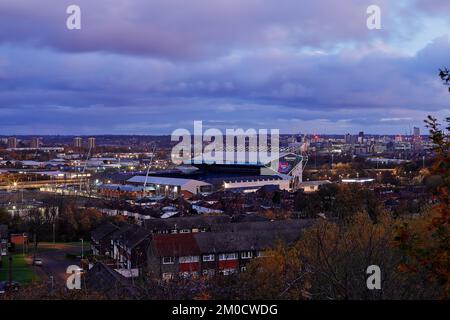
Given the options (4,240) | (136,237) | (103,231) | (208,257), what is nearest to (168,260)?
(208,257)

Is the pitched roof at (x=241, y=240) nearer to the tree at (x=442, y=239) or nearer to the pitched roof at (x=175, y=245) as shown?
the pitched roof at (x=175, y=245)

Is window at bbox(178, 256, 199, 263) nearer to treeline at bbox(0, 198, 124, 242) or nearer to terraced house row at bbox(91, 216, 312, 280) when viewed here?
terraced house row at bbox(91, 216, 312, 280)

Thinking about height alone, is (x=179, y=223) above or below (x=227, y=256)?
above

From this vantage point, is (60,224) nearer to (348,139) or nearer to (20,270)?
(20,270)

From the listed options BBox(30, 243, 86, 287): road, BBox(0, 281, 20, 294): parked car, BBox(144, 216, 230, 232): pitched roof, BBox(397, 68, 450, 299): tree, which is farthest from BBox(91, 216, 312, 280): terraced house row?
BBox(397, 68, 450, 299): tree

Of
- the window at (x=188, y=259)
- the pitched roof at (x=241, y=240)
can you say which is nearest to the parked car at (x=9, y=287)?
the window at (x=188, y=259)
